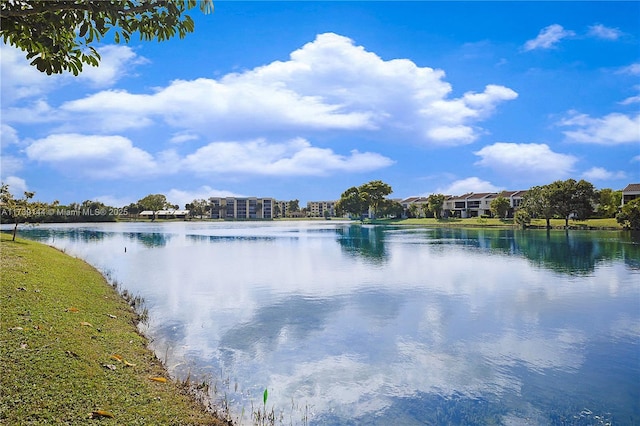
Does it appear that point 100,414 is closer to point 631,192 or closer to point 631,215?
point 631,215

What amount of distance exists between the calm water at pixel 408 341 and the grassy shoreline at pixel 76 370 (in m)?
1.00

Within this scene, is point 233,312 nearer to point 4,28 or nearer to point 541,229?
point 4,28

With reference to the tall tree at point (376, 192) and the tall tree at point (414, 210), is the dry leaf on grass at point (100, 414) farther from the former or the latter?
the tall tree at point (414, 210)

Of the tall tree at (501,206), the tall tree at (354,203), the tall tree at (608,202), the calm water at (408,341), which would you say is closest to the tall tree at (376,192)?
the tall tree at (354,203)

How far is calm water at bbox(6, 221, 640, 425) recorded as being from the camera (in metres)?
8.41

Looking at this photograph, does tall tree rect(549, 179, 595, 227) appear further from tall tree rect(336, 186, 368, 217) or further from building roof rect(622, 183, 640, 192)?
tall tree rect(336, 186, 368, 217)

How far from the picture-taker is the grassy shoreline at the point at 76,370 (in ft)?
20.4

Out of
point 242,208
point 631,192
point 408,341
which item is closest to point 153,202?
point 242,208

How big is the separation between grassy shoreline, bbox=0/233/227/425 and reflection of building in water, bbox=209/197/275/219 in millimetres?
168169

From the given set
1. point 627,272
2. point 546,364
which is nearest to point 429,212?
point 627,272

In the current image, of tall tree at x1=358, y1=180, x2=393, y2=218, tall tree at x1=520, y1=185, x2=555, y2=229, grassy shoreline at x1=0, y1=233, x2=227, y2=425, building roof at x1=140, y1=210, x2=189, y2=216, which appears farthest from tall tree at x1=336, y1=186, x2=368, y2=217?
grassy shoreline at x1=0, y1=233, x2=227, y2=425

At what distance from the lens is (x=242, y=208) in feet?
594

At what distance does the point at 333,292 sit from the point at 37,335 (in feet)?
41.8

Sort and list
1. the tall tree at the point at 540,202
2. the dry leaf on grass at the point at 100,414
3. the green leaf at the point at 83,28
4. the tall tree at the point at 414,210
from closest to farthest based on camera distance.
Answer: the green leaf at the point at 83,28 < the dry leaf on grass at the point at 100,414 < the tall tree at the point at 540,202 < the tall tree at the point at 414,210
